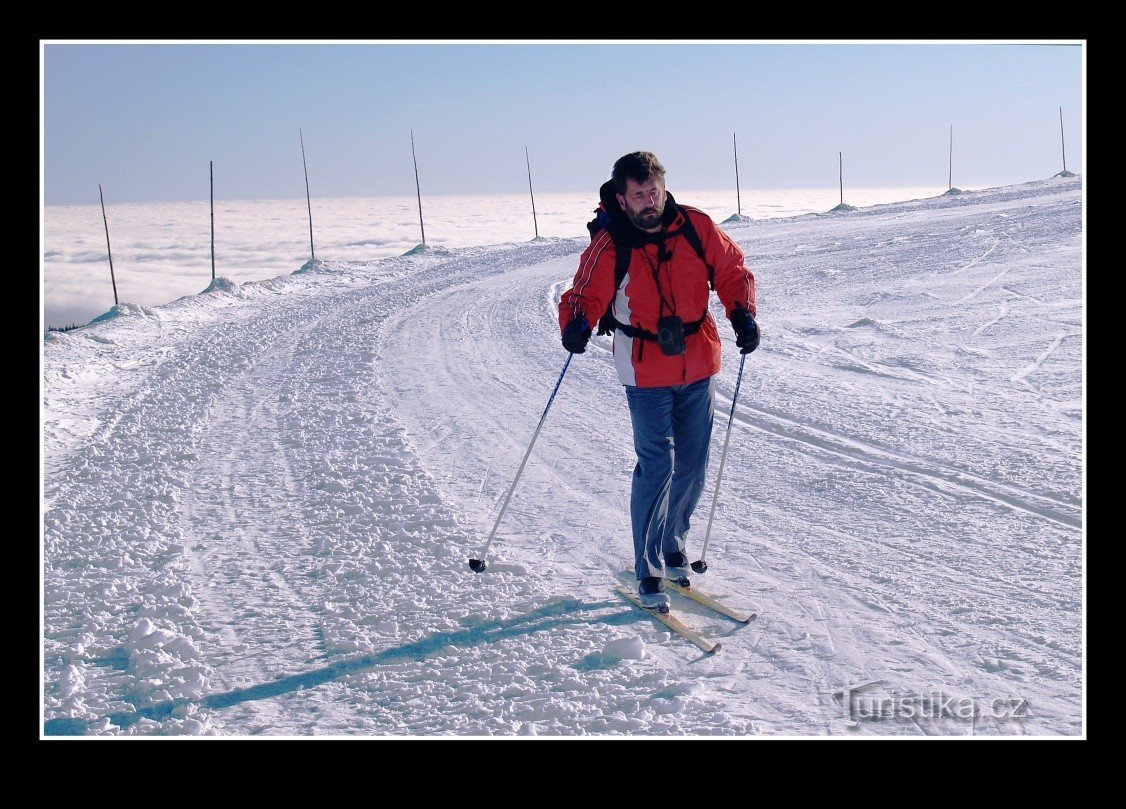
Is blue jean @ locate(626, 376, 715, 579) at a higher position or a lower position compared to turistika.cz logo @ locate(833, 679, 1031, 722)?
higher

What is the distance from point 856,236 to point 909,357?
38.5ft

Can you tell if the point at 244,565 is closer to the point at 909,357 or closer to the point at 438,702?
the point at 438,702

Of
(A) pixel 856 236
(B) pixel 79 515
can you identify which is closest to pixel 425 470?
(B) pixel 79 515

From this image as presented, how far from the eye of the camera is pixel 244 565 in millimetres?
4445

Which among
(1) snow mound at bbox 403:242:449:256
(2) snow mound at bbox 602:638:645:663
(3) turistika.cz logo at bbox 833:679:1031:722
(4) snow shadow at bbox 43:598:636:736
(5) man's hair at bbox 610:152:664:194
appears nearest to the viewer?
Answer: (3) turistika.cz logo at bbox 833:679:1031:722

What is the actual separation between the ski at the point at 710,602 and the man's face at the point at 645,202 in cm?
146

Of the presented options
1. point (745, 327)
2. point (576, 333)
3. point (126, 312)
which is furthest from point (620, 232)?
point (126, 312)

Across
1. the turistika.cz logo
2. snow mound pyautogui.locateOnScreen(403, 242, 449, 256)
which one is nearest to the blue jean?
the turistika.cz logo

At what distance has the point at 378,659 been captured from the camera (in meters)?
3.48

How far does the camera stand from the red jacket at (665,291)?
3648 mm

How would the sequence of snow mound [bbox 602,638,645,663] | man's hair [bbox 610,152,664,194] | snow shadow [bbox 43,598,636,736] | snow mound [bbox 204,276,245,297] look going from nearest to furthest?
snow shadow [bbox 43,598,636,736] < snow mound [bbox 602,638,645,663] < man's hair [bbox 610,152,664,194] < snow mound [bbox 204,276,245,297]

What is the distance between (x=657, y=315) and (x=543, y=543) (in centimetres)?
141

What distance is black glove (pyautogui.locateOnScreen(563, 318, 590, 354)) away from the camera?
3668mm

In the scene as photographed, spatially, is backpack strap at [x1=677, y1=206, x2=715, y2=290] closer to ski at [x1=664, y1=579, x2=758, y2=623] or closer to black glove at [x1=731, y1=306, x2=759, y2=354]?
black glove at [x1=731, y1=306, x2=759, y2=354]
